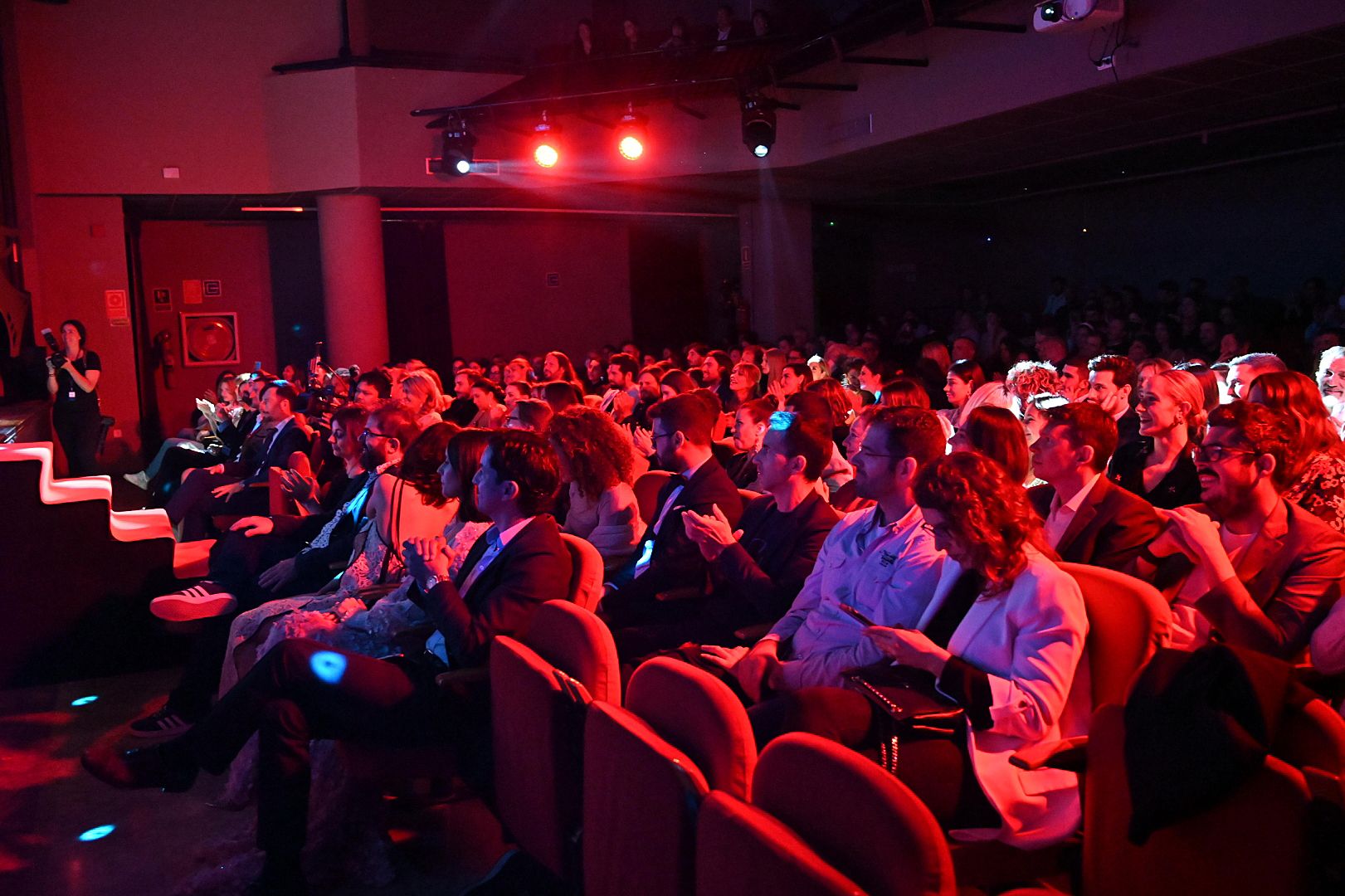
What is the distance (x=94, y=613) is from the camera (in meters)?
4.43

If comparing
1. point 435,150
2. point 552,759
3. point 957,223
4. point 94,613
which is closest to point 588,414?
point 552,759

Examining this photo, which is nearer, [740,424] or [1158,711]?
[1158,711]

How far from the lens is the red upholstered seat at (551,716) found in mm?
2123

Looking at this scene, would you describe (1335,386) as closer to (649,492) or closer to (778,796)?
(649,492)

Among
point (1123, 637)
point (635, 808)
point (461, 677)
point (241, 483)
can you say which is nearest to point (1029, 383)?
point (1123, 637)

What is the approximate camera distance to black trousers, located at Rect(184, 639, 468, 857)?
8.31 feet

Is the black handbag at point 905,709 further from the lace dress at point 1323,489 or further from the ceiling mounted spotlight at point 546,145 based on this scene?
the ceiling mounted spotlight at point 546,145

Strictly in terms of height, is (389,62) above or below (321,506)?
above

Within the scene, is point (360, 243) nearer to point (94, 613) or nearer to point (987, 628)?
point (94, 613)

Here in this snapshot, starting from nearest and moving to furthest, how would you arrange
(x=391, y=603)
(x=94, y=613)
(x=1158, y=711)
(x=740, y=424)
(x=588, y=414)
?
(x=1158, y=711) < (x=391, y=603) < (x=588, y=414) < (x=94, y=613) < (x=740, y=424)

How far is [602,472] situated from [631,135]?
707 centimetres

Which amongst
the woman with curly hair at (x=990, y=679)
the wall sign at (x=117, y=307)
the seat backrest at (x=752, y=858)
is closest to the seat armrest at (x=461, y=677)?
the woman with curly hair at (x=990, y=679)

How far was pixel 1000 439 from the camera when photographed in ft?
9.51

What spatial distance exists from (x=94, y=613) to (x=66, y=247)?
772 cm
